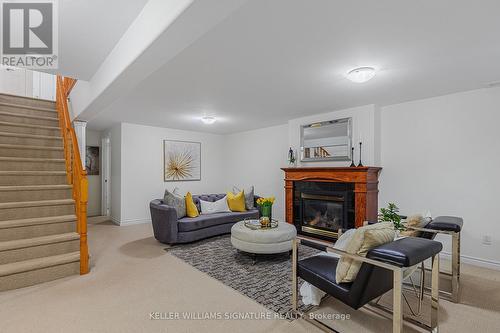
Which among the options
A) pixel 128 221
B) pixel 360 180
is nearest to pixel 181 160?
pixel 128 221

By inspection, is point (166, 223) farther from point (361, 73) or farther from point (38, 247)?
point (361, 73)

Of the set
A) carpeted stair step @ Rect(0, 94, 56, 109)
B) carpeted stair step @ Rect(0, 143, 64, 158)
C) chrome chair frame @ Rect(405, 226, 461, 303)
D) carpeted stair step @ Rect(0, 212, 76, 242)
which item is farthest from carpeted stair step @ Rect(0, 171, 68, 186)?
chrome chair frame @ Rect(405, 226, 461, 303)

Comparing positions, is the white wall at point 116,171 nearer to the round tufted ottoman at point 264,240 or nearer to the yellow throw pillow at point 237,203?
the yellow throw pillow at point 237,203

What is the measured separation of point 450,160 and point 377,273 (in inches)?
110

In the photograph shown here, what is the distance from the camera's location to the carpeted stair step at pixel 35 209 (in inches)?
118

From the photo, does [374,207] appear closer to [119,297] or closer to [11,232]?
[119,297]

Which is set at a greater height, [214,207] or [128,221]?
[214,207]

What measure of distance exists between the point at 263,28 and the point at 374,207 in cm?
351

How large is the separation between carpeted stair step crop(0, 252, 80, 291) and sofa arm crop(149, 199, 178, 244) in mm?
1223

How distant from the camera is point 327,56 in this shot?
2357mm

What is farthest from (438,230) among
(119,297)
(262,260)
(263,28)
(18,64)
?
(18,64)

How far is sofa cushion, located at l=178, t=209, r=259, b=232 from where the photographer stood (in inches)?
162

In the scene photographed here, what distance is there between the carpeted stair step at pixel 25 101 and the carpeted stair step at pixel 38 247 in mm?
2979

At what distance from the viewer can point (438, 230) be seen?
2.46 meters
